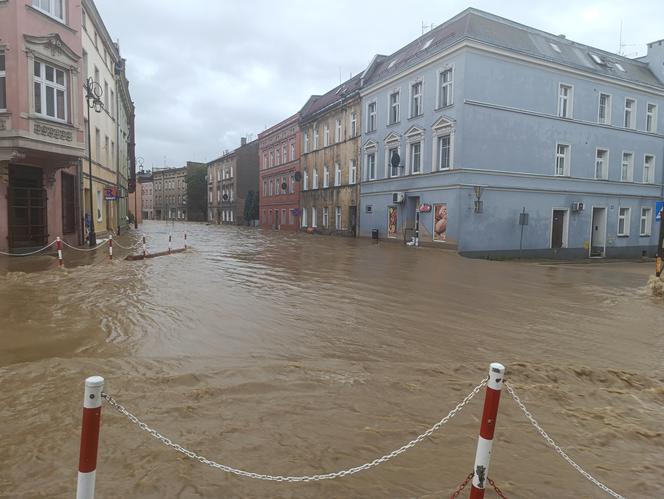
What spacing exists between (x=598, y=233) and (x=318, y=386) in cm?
3028

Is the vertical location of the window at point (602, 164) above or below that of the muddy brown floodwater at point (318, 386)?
above

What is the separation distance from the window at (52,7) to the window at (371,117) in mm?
19927

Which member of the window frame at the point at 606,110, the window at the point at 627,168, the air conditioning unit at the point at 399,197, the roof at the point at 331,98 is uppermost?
the roof at the point at 331,98

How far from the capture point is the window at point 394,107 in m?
30.3

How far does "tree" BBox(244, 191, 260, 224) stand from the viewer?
207 feet

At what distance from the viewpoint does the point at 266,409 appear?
466 centimetres

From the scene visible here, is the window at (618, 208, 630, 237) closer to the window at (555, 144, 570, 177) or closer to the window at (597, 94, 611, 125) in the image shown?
the window at (597, 94, 611, 125)

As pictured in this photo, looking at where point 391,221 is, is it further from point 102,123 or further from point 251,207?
point 251,207

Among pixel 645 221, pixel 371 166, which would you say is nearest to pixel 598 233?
pixel 645 221

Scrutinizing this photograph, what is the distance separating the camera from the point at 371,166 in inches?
1331

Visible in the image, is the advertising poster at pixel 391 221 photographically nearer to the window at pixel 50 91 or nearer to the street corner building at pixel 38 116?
the street corner building at pixel 38 116

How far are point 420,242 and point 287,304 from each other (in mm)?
19098

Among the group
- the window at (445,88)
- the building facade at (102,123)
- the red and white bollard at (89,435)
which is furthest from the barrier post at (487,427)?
the window at (445,88)

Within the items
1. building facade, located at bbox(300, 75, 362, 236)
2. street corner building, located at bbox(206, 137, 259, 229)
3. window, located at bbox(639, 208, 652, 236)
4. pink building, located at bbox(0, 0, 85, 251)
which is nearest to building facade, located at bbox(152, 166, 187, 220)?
street corner building, located at bbox(206, 137, 259, 229)
